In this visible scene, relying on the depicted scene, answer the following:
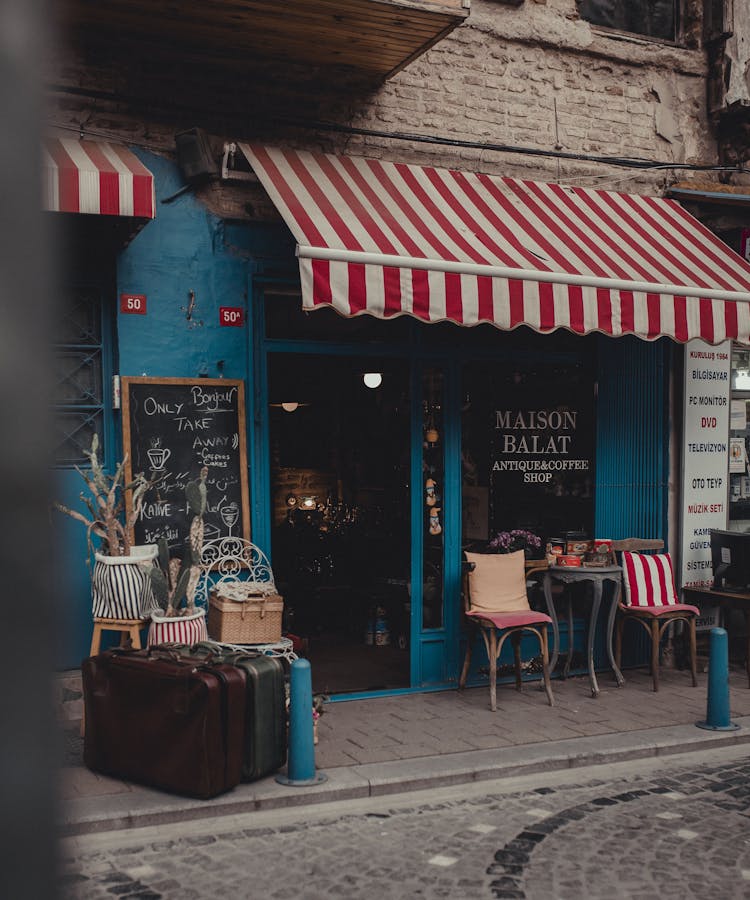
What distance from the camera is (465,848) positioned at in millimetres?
4883

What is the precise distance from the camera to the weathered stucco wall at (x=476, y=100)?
7.07 metres

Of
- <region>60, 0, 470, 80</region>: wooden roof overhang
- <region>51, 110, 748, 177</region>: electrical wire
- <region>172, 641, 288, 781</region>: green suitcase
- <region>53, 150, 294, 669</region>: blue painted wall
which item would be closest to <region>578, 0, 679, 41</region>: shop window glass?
<region>51, 110, 748, 177</region>: electrical wire

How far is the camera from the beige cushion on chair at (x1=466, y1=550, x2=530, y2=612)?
783 cm

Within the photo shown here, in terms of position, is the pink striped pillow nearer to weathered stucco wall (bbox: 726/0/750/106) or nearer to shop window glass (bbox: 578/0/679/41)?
weathered stucco wall (bbox: 726/0/750/106)

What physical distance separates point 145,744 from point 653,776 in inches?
127

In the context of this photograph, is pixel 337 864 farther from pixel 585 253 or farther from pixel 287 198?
pixel 585 253

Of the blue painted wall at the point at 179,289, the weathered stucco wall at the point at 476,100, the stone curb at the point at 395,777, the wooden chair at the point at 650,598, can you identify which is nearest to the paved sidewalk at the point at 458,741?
the stone curb at the point at 395,777

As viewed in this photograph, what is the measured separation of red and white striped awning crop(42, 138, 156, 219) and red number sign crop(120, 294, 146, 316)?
86 cm

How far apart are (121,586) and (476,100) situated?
17.2 feet

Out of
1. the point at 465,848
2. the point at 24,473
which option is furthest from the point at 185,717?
the point at 24,473

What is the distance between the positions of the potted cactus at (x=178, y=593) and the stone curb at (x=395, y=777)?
0.99 meters

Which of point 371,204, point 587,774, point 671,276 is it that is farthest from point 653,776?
point 371,204

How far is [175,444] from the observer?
282 inches

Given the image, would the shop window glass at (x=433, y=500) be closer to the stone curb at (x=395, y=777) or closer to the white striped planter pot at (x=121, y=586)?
the stone curb at (x=395, y=777)
